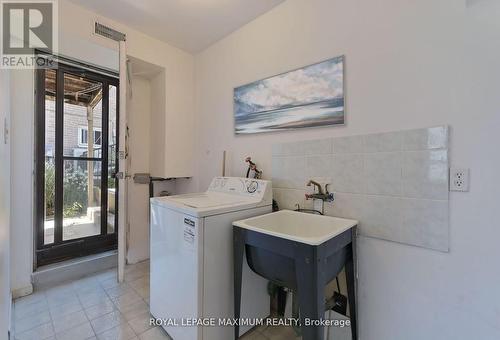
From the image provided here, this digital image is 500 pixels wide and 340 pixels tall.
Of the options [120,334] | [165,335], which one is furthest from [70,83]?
[165,335]

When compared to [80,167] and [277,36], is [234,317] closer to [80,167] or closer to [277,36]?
[277,36]

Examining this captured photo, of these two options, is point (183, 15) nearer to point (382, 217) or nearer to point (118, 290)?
point (382, 217)

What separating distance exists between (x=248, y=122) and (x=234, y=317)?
5.12 ft

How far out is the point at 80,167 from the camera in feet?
8.83

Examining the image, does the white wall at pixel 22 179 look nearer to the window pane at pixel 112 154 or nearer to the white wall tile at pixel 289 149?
the window pane at pixel 112 154

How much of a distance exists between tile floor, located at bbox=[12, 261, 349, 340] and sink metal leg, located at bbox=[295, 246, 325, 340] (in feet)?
2.39

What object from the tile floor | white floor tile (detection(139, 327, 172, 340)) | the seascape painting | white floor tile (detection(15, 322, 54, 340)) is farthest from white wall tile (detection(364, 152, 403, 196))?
white floor tile (detection(15, 322, 54, 340))

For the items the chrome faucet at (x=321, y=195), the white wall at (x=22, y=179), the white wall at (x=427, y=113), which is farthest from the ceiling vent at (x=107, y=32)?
the chrome faucet at (x=321, y=195)

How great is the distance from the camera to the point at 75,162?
8.66 feet

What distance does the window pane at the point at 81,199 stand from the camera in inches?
102

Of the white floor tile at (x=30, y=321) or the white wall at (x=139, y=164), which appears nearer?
the white floor tile at (x=30, y=321)

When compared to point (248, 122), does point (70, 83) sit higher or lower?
higher

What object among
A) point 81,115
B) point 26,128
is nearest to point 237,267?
point 26,128

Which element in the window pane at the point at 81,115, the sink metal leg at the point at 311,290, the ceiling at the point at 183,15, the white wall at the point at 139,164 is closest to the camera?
the sink metal leg at the point at 311,290
